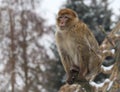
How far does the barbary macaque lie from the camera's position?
7570 millimetres

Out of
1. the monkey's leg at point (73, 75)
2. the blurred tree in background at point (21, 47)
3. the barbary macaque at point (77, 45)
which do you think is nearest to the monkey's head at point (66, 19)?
the barbary macaque at point (77, 45)

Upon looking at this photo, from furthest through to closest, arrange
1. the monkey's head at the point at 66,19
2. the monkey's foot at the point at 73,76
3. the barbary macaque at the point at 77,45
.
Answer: the barbary macaque at the point at 77,45
the monkey's head at the point at 66,19
the monkey's foot at the point at 73,76

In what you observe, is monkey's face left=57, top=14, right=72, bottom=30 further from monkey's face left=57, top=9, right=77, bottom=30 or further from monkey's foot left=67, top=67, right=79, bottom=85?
monkey's foot left=67, top=67, right=79, bottom=85

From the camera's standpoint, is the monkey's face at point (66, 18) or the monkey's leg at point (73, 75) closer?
the monkey's leg at point (73, 75)

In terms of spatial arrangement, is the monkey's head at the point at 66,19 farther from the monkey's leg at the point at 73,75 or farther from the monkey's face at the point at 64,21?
the monkey's leg at the point at 73,75

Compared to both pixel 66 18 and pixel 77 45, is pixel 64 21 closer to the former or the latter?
pixel 66 18

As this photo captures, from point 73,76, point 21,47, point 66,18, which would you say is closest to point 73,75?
point 73,76

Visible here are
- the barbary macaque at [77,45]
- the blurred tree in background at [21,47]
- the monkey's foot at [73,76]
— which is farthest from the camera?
the blurred tree in background at [21,47]

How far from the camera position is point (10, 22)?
1096 inches

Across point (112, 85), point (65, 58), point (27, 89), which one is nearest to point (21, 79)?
point (27, 89)

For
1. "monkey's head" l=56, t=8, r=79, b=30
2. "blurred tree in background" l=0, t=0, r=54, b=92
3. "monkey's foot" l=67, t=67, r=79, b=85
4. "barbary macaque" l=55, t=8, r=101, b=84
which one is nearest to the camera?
"monkey's foot" l=67, t=67, r=79, b=85

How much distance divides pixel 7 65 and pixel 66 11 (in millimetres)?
21243

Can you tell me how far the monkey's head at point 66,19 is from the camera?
730 centimetres

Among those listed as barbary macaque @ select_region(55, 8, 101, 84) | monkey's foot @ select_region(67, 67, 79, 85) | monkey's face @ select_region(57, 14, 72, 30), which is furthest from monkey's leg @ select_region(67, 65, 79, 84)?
monkey's face @ select_region(57, 14, 72, 30)
